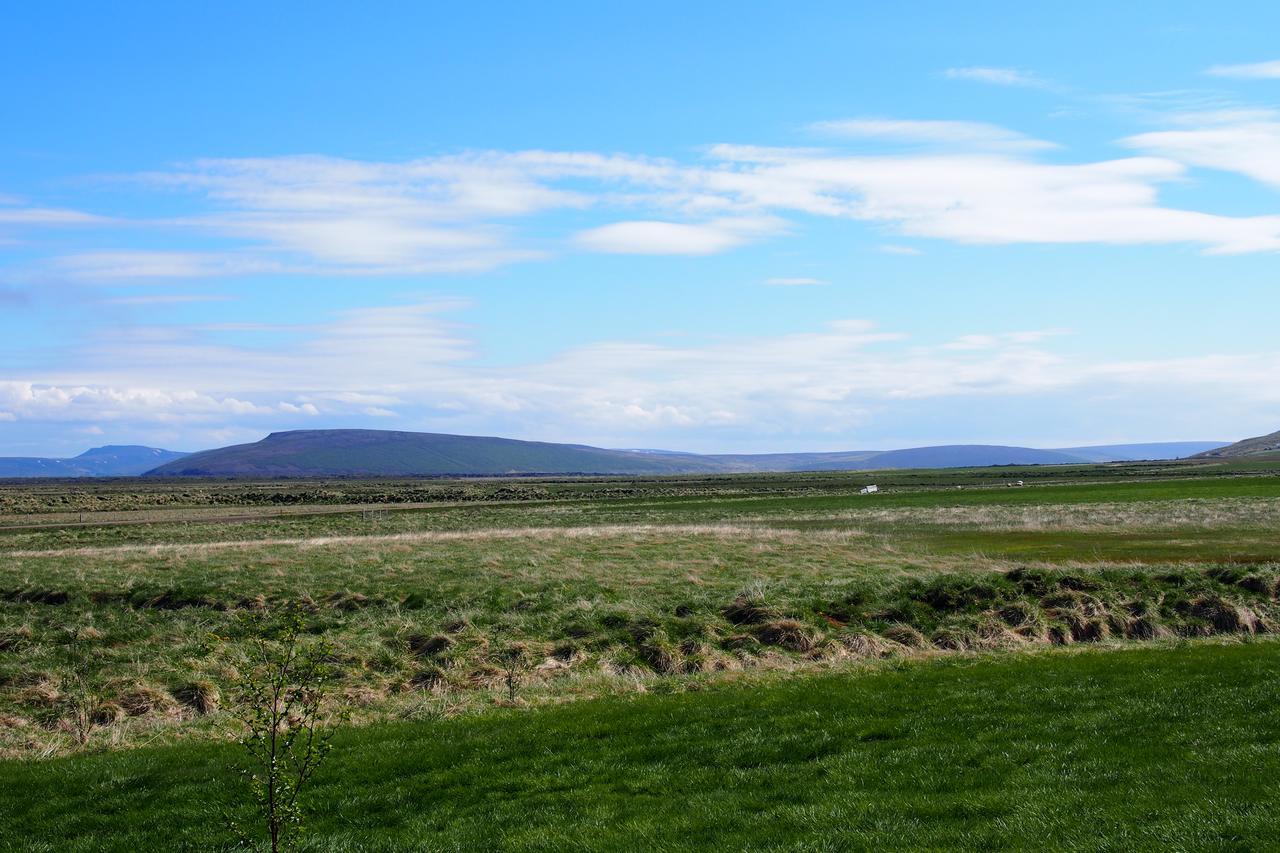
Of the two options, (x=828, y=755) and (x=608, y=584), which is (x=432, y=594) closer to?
(x=608, y=584)

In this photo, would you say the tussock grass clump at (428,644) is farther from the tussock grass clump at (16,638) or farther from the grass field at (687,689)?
the tussock grass clump at (16,638)

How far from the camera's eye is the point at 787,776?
12.1m

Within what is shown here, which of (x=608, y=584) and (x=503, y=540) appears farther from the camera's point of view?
(x=503, y=540)

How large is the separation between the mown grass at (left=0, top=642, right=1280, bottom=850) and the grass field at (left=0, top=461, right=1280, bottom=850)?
0.06 m

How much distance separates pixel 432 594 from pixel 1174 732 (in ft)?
80.6

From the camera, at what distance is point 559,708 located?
1788 centimetres

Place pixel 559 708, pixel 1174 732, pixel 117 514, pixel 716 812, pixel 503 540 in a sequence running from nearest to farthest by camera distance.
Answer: pixel 716 812 → pixel 1174 732 → pixel 559 708 → pixel 503 540 → pixel 117 514

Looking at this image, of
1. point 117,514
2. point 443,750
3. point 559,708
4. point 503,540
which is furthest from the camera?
point 117,514

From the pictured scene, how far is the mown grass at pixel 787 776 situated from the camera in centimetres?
983

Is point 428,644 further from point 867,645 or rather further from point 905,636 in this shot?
point 905,636

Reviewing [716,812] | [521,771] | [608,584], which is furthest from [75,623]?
[716,812]

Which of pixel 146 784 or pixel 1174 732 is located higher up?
pixel 1174 732

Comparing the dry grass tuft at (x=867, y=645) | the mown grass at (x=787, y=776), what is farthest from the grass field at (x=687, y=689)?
the dry grass tuft at (x=867, y=645)

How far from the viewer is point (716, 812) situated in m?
10.9
